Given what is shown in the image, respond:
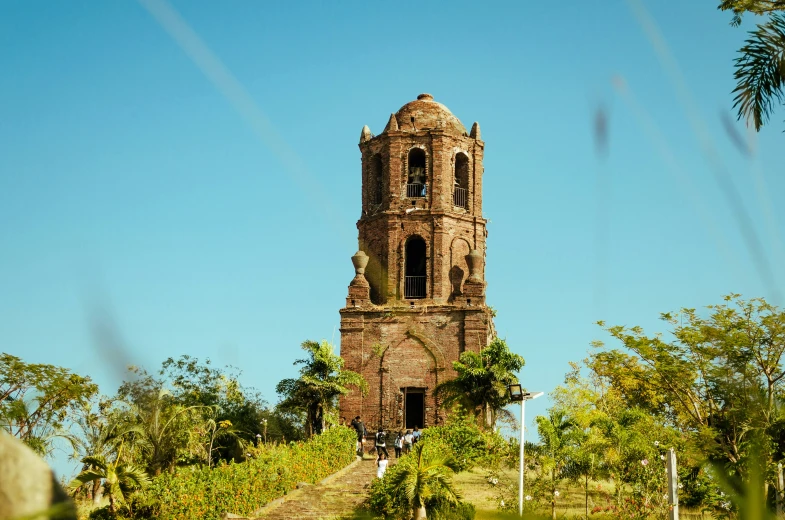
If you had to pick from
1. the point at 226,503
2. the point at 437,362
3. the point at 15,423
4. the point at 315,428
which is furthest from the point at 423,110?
the point at 226,503

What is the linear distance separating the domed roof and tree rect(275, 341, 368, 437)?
30.4ft

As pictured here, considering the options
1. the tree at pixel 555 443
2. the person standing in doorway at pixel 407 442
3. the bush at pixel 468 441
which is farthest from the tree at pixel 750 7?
the person standing in doorway at pixel 407 442

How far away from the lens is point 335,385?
29.7m

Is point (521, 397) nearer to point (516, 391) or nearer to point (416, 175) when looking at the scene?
point (516, 391)

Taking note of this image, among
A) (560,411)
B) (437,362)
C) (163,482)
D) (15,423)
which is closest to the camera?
(163,482)

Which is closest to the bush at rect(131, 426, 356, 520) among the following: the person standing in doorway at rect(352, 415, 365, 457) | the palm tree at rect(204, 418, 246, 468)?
the person standing in doorway at rect(352, 415, 365, 457)

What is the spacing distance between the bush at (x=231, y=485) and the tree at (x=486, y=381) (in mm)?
7615

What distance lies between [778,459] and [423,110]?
809 inches

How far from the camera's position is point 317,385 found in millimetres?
29469

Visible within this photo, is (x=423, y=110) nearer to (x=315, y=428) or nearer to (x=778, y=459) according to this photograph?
(x=315, y=428)

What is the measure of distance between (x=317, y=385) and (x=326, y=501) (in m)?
9.58

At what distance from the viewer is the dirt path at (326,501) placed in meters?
18.5

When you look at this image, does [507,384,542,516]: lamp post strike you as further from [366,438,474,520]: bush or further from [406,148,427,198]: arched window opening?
[406,148,427,198]: arched window opening

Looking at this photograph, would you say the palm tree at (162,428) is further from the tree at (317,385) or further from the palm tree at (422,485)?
the palm tree at (422,485)
